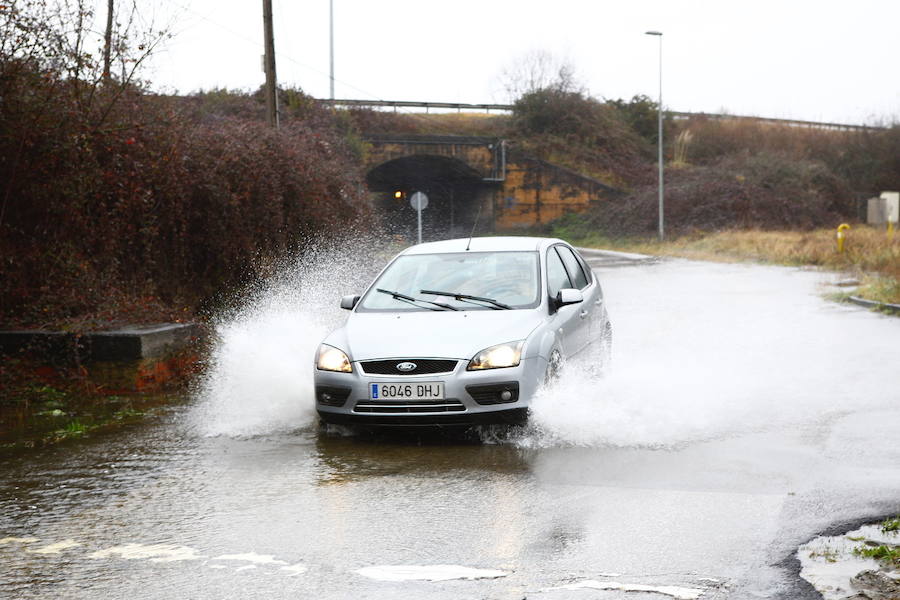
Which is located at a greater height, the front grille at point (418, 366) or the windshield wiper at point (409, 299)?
the windshield wiper at point (409, 299)

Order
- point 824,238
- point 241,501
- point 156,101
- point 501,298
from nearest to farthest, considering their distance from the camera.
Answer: point 241,501 → point 501,298 → point 156,101 → point 824,238

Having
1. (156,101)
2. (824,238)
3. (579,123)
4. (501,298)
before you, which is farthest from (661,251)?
(501,298)

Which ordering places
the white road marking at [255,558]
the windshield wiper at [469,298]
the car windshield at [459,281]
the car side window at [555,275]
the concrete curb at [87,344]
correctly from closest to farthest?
the white road marking at [255,558] → the windshield wiper at [469,298] → the car windshield at [459,281] → the car side window at [555,275] → the concrete curb at [87,344]

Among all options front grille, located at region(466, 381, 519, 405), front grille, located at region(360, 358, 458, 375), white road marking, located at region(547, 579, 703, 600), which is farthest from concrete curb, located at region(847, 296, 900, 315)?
white road marking, located at region(547, 579, 703, 600)

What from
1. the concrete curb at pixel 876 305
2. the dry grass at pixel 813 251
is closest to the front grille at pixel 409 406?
the concrete curb at pixel 876 305

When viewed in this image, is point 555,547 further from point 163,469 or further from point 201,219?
point 201,219

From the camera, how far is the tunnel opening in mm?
58750

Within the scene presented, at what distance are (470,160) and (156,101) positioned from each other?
4632cm

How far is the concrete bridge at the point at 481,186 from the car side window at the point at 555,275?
4762cm

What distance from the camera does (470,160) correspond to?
58.7 m

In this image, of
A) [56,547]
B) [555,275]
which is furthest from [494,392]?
[56,547]

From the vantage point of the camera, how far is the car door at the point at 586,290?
31.4 ft

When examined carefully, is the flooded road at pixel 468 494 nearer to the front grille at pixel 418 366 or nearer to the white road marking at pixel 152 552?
the white road marking at pixel 152 552

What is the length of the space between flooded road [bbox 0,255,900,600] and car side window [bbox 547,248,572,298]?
30.5 inches
